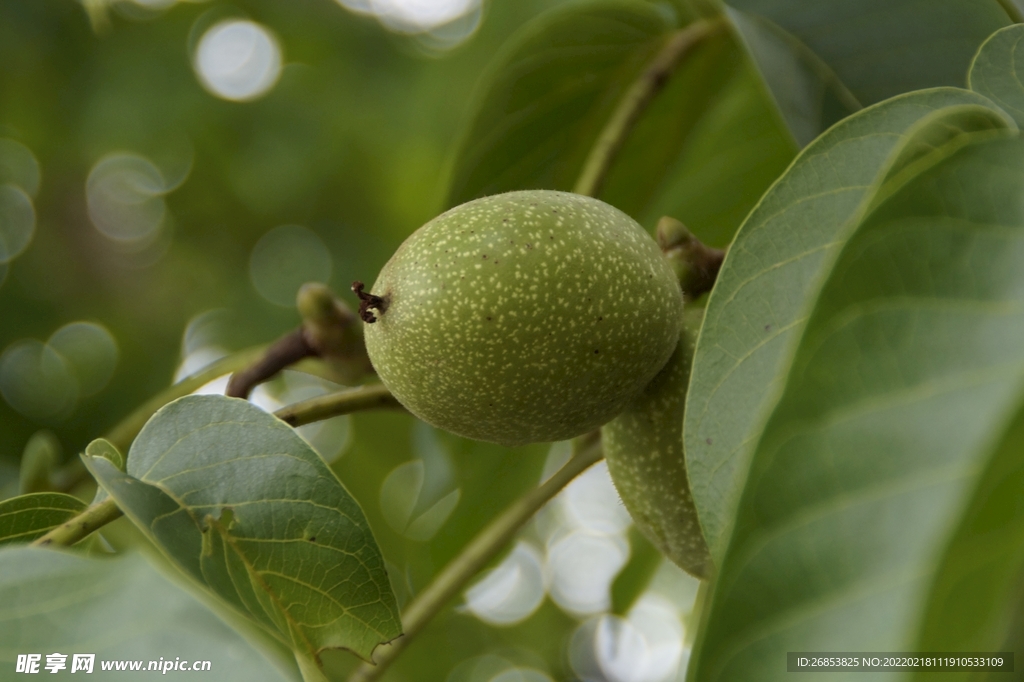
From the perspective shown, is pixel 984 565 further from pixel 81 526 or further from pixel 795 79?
pixel 81 526

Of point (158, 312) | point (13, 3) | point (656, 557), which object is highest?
point (13, 3)

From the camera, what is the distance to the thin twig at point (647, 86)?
106cm

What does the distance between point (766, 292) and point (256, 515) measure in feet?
1.36

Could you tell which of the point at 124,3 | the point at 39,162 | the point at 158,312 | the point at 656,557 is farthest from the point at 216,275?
the point at 656,557

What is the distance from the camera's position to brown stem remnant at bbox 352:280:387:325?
75cm

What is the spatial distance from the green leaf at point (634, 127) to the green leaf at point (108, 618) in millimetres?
734

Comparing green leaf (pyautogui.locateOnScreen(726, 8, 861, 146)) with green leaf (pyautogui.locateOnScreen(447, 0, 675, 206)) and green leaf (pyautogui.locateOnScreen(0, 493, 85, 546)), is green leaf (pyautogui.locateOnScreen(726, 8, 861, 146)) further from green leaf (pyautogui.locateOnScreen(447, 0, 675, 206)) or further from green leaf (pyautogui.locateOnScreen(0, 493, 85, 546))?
green leaf (pyautogui.locateOnScreen(0, 493, 85, 546))

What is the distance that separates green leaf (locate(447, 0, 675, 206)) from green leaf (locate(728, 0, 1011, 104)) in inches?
11.2

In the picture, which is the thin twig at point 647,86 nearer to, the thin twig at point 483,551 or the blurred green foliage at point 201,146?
the thin twig at point 483,551

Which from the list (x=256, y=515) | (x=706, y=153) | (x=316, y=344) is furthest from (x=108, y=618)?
(x=706, y=153)

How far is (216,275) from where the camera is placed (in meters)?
2.39

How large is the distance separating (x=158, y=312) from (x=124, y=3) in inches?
29.9

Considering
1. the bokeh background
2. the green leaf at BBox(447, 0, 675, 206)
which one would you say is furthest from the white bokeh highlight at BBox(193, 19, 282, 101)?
the green leaf at BBox(447, 0, 675, 206)

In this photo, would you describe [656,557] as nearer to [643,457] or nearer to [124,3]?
[643,457]
